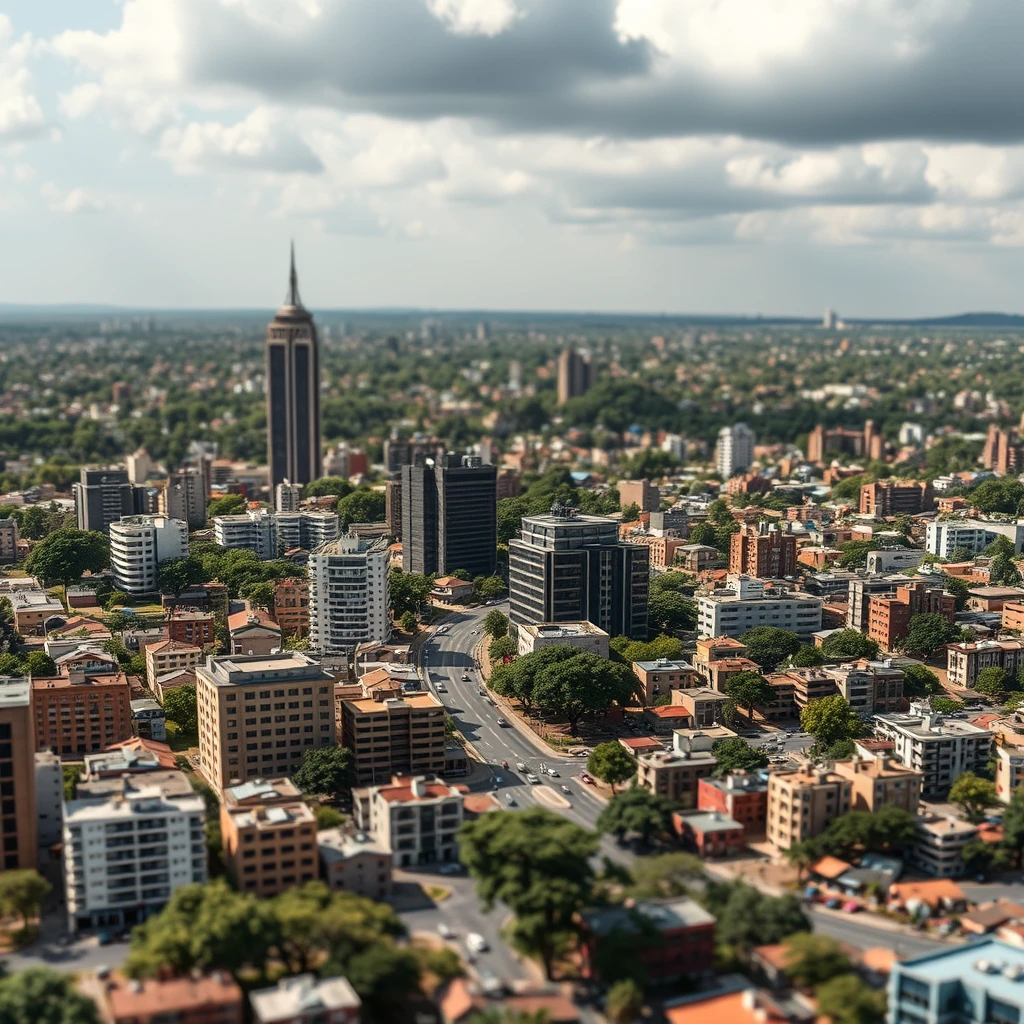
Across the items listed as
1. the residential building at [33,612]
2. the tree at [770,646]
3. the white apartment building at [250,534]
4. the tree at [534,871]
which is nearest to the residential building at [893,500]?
the tree at [770,646]

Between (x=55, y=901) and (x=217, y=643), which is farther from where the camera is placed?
(x=217, y=643)

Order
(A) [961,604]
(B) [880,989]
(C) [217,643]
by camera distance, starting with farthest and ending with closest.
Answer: (A) [961,604] → (C) [217,643] → (B) [880,989]

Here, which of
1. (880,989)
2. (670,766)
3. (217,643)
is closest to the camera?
(880,989)

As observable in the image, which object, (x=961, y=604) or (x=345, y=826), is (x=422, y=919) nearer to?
(x=345, y=826)

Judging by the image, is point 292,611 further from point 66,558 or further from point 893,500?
point 893,500

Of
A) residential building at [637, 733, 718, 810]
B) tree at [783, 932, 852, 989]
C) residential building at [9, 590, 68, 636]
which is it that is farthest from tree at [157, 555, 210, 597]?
tree at [783, 932, 852, 989]

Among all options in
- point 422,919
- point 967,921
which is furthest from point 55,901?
point 967,921
